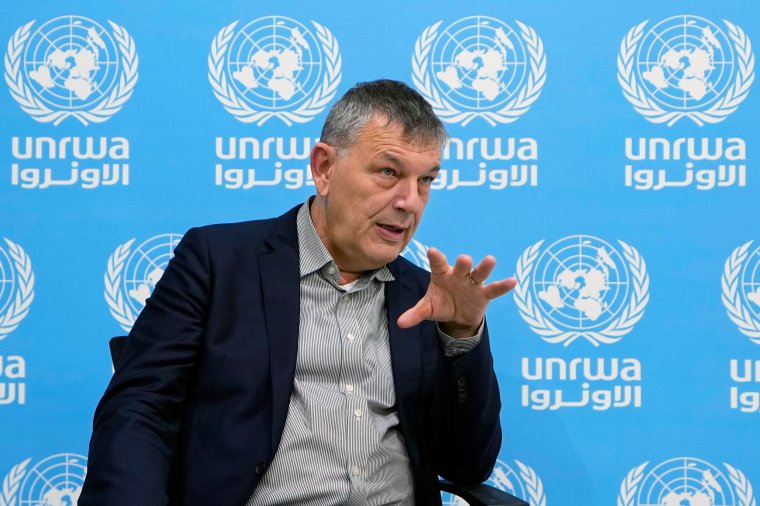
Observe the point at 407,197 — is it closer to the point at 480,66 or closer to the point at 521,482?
the point at 480,66

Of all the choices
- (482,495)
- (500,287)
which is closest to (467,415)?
(482,495)

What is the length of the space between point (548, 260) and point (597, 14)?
0.77 metres

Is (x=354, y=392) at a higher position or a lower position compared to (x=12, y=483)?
higher

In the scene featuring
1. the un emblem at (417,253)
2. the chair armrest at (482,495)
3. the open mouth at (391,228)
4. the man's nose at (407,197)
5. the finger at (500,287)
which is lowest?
the chair armrest at (482,495)

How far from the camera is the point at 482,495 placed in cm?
210

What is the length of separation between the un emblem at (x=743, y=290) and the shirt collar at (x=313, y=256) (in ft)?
3.62

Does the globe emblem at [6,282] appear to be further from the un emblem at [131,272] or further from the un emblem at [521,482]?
the un emblem at [521,482]

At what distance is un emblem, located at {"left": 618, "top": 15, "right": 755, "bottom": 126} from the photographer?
2.64 m

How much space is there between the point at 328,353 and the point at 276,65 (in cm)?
102

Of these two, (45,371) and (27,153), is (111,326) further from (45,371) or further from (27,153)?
(27,153)

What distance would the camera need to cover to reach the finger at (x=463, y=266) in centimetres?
181

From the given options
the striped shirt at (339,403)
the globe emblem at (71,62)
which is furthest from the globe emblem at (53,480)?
the globe emblem at (71,62)

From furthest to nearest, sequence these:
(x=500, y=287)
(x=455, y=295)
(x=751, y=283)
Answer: (x=751, y=283) < (x=455, y=295) < (x=500, y=287)

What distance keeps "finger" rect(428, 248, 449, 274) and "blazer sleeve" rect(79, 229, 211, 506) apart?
22.2 inches
